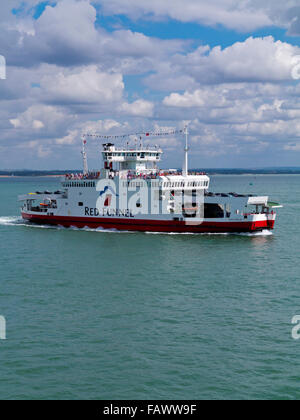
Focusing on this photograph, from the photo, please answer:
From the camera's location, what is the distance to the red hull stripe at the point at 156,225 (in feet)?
152

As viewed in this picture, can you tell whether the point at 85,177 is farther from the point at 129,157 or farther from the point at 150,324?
the point at 150,324

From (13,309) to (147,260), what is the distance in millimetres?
14478

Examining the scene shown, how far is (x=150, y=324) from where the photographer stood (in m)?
21.3

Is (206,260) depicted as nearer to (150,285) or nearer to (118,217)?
(150,285)

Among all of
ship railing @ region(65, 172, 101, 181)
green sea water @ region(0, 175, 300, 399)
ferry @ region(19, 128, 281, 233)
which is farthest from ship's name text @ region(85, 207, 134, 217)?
green sea water @ region(0, 175, 300, 399)

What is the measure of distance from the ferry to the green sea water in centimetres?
747

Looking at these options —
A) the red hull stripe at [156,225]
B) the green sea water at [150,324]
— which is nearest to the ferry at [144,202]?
the red hull stripe at [156,225]

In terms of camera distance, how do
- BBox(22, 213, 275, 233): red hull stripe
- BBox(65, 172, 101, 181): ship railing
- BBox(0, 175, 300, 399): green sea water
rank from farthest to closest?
BBox(65, 172, 101, 181): ship railing
BBox(22, 213, 275, 233): red hull stripe
BBox(0, 175, 300, 399): green sea water

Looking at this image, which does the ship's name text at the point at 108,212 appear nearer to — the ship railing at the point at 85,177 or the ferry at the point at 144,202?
the ferry at the point at 144,202

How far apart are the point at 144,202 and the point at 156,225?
295 centimetres

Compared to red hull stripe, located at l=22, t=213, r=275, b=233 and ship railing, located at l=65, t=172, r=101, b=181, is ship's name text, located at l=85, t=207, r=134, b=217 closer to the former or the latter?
red hull stripe, located at l=22, t=213, r=275, b=233

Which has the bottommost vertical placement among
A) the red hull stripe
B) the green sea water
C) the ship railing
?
the green sea water

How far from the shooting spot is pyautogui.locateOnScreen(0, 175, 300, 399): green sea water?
51.8ft
